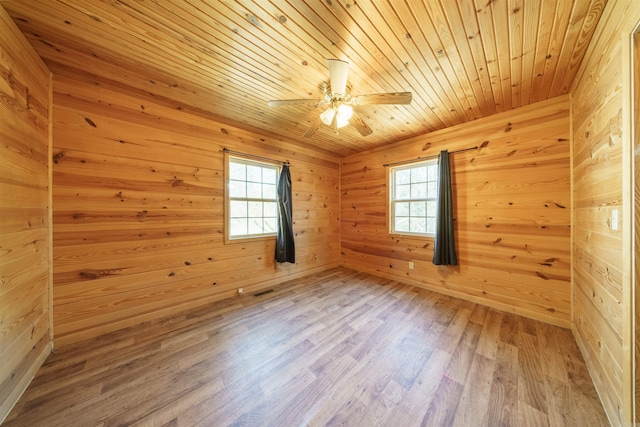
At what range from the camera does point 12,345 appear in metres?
1.31

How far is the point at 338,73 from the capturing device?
4.87 feet

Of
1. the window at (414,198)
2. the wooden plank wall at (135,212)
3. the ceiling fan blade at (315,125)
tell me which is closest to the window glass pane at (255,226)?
the wooden plank wall at (135,212)

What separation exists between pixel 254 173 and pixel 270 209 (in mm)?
611

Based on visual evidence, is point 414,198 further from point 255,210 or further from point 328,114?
point 255,210

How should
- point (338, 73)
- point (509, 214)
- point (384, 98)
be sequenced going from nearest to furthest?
point (338, 73) < point (384, 98) < point (509, 214)

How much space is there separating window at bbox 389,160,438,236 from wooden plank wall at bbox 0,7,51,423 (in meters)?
3.87

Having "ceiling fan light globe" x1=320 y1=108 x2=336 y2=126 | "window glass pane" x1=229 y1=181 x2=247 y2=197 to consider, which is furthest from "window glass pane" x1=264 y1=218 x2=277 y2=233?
"ceiling fan light globe" x1=320 y1=108 x2=336 y2=126

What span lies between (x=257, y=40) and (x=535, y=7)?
172 cm

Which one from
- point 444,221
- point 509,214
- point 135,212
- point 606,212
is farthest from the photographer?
point 444,221

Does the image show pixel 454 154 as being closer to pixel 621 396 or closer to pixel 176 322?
pixel 621 396

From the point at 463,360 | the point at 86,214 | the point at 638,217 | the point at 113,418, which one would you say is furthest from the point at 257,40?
the point at 463,360

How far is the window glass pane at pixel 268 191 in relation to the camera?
3303 mm

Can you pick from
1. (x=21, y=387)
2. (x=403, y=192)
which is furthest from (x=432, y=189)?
(x=21, y=387)

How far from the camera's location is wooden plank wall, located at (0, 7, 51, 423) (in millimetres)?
1254
